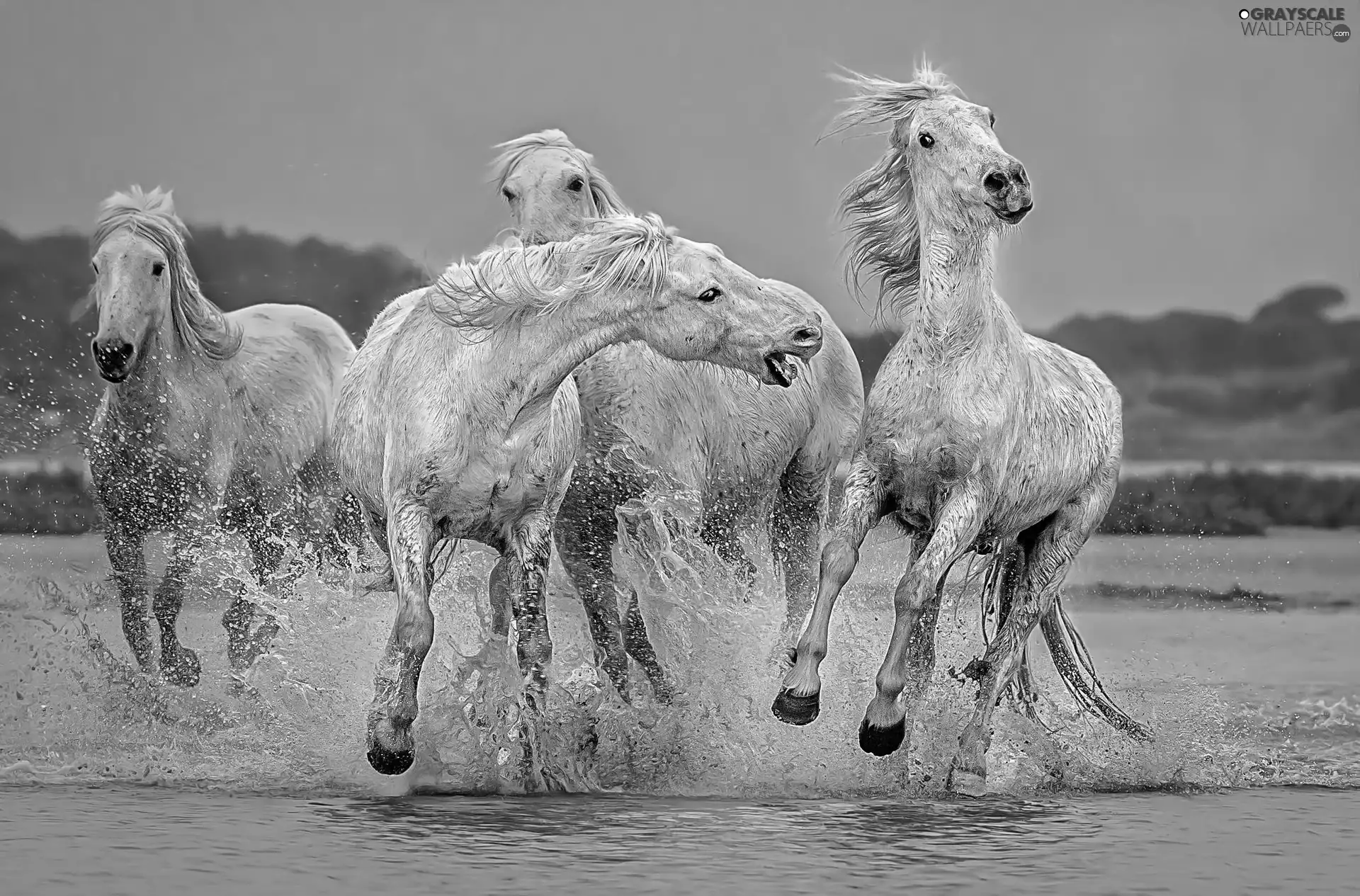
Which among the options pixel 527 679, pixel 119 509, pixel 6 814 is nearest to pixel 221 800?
pixel 6 814

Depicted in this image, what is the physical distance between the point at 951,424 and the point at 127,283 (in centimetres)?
370

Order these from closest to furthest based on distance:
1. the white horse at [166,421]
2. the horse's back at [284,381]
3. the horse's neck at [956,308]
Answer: the horse's neck at [956,308], the white horse at [166,421], the horse's back at [284,381]

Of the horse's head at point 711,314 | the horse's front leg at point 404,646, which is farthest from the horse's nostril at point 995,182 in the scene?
the horse's front leg at point 404,646

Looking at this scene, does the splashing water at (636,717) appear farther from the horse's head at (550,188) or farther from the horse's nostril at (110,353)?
the horse's head at (550,188)

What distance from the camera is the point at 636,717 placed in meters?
7.15

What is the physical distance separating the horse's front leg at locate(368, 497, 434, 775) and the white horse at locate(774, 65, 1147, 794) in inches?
47.8

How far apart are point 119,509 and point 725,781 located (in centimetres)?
316

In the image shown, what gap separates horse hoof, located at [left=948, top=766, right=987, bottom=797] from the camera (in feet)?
22.1

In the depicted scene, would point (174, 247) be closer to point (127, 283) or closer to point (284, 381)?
point (127, 283)

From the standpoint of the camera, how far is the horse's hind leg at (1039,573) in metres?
7.19

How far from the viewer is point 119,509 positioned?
842cm

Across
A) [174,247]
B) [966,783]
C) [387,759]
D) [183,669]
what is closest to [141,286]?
[174,247]

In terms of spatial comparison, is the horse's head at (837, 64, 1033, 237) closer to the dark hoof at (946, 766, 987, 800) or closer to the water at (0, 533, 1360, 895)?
the water at (0, 533, 1360, 895)

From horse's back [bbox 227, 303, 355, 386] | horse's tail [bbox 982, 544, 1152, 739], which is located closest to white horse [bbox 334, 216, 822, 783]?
horse's tail [bbox 982, 544, 1152, 739]
